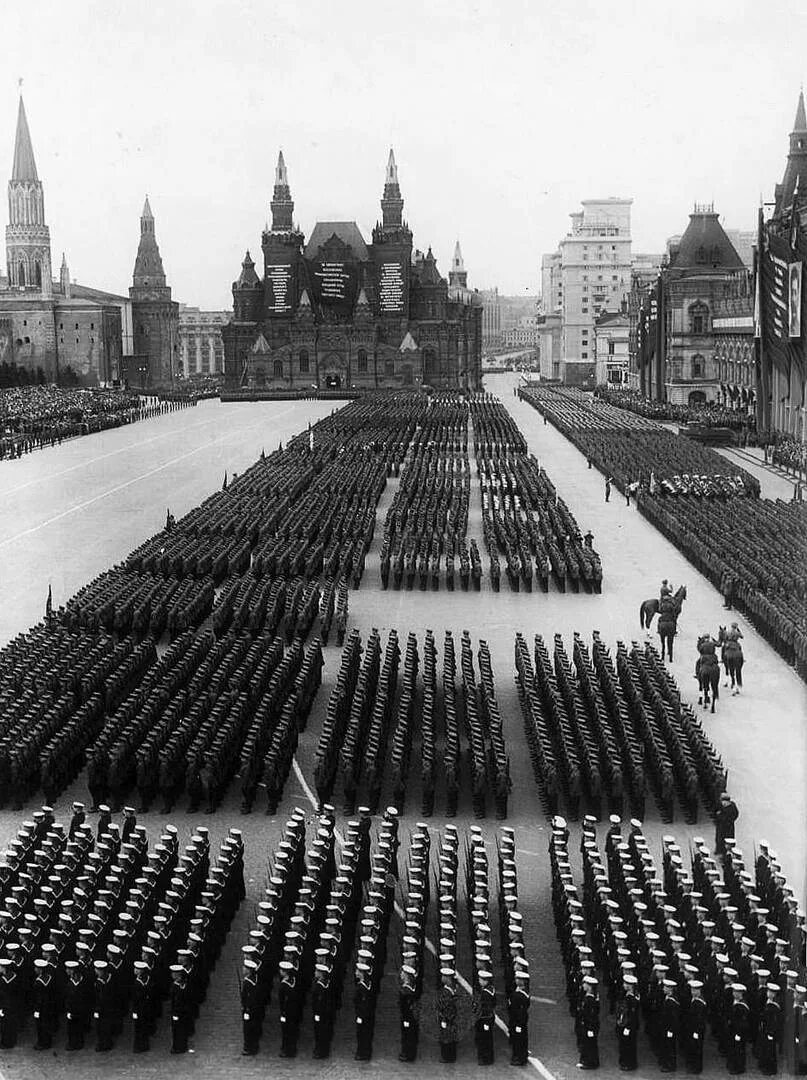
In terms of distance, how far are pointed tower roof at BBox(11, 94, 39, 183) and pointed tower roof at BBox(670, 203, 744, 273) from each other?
46054 millimetres

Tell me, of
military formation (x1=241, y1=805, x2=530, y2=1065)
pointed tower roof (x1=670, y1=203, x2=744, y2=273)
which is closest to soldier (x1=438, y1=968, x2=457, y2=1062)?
military formation (x1=241, y1=805, x2=530, y2=1065)

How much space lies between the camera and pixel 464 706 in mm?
15812

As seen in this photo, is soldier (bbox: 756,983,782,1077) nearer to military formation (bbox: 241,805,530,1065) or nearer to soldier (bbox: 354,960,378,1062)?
military formation (bbox: 241,805,530,1065)

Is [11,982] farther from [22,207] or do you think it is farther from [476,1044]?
[22,207]

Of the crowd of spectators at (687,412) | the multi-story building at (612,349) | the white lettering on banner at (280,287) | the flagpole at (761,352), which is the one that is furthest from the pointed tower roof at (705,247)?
the white lettering on banner at (280,287)

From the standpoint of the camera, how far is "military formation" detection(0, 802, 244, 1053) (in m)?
8.93

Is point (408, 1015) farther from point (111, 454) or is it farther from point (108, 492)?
point (111, 454)

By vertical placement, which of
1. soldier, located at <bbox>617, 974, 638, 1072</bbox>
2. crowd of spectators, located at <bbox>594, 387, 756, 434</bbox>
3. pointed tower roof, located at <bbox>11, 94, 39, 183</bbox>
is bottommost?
soldier, located at <bbox>617, 974, 638, 1072</bbox>

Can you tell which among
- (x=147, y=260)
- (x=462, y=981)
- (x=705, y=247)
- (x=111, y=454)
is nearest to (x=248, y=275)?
(x=147, y=260)

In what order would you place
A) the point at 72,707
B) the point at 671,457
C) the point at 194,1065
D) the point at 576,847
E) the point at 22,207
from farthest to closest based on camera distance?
the point at 22,207 → the point at 671,457 → the point at 72,707 → the point at 576,847 → the point at 194,1065

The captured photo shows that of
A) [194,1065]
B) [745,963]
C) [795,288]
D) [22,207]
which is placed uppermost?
[22,207]

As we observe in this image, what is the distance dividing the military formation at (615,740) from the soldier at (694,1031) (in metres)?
3.99

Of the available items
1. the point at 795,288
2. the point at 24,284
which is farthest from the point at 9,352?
the point at 795,288

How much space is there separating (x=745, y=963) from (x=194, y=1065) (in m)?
3.72
